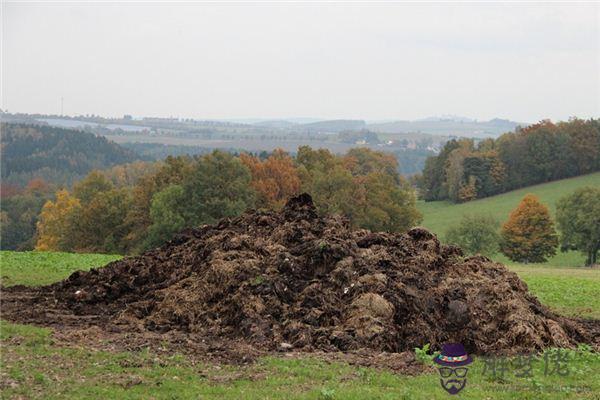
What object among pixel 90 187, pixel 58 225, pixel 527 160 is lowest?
pixel 58 225

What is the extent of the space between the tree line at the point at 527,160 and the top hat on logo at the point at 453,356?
8123cm

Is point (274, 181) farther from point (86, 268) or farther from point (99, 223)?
point (86, 268)

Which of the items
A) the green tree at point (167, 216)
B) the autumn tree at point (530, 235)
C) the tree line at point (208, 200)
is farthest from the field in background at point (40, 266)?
the autumn tree at point (530, 235)

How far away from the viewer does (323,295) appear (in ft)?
44.0

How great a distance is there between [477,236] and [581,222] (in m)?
10.3

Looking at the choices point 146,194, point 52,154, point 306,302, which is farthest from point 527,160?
point 52,154

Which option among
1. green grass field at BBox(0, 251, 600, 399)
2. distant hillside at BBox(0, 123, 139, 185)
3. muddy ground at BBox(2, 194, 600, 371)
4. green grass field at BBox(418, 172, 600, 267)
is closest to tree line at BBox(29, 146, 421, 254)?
green grass field at BBox(418, 172, 600, 267)

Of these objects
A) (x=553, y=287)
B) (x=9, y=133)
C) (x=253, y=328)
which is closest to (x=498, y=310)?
(x=253, y=328)

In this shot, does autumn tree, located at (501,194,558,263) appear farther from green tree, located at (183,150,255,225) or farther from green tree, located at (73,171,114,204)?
green tree, located at (73,171,114,204)

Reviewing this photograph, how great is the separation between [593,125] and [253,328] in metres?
90.3

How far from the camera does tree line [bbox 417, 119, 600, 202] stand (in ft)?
290

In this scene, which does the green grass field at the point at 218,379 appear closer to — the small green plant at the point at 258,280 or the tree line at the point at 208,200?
the small green plant at the point at 258,280

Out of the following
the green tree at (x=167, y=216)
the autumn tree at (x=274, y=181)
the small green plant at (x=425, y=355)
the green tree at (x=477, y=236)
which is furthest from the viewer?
the green tree at (x=477, y=236)

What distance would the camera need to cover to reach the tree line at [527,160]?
88500 mm
